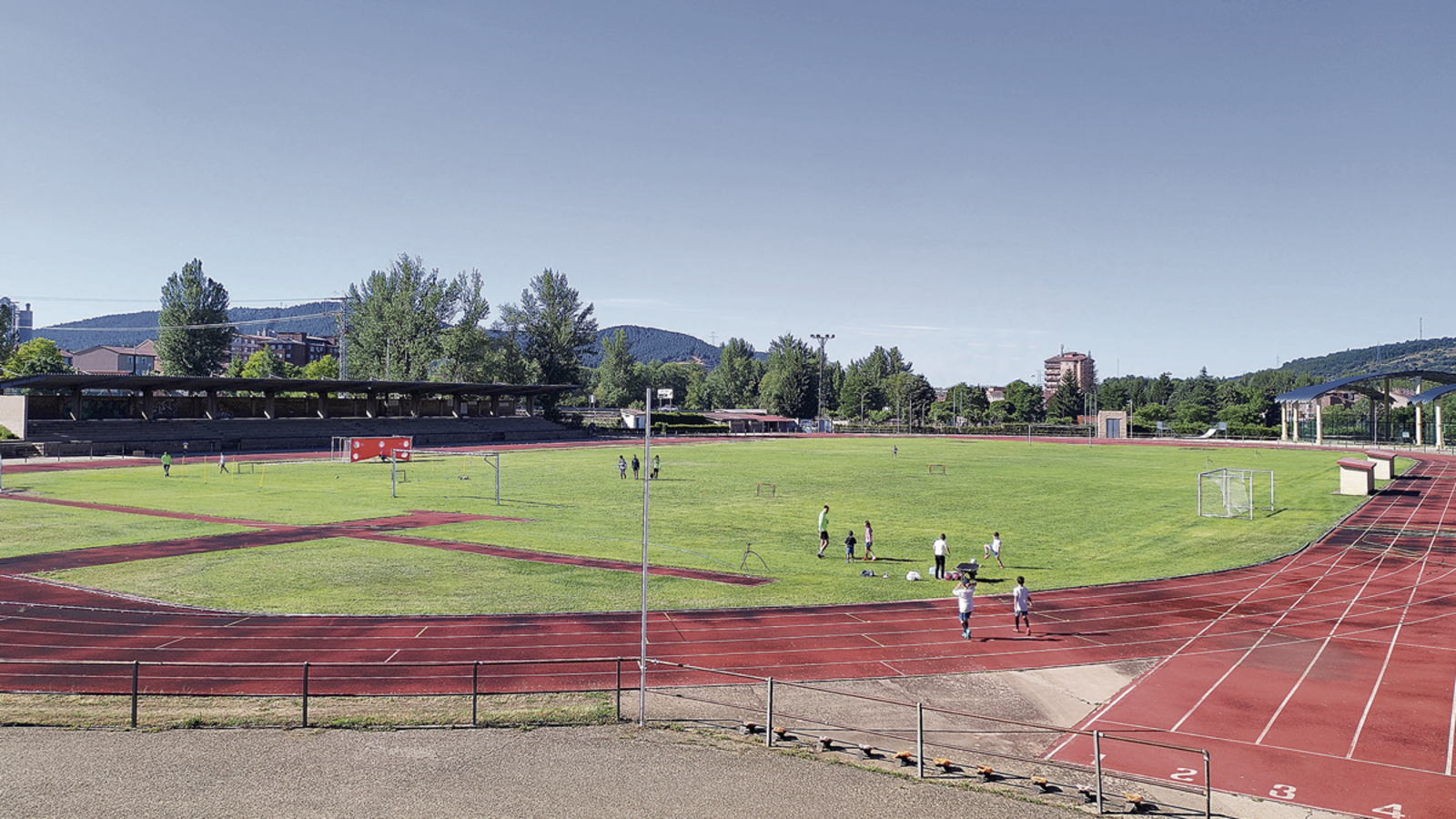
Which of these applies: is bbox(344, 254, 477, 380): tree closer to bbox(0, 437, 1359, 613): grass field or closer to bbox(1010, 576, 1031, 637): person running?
bbox(0, 437, 1359, 613): grass field

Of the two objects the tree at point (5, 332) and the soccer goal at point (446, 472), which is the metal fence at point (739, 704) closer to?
the soccer goal at point (446, 472)

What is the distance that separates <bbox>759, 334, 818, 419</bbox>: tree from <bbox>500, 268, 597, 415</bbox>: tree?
4846cm

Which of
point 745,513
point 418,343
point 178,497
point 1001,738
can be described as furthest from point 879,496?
point 418,343

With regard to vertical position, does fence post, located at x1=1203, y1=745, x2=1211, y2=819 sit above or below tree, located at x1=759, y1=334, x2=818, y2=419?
below

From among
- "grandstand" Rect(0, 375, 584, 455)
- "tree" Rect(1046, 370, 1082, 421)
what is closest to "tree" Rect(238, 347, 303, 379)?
"grandstand" Rect(0, 375, 584, 455)

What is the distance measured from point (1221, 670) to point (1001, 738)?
6431 millimetres

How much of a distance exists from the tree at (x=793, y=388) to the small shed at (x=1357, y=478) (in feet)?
394

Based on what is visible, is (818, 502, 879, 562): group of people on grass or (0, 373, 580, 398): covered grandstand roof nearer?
(818, 502, 879, 562): group of people on grass

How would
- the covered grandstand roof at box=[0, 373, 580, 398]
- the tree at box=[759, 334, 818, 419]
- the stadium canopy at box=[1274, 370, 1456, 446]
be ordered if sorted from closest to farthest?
the covered grandstand roof at box=[0, 373, 580, 398] → the stadium canopy at box=[1274, 370, 1456, 446] → the tree at box=[759, 334, 818, 419]

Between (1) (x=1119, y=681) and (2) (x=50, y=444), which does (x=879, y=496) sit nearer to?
(1) (x=1119, y=681)

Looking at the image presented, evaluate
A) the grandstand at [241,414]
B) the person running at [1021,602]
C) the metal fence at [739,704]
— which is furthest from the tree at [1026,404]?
the metal fence at [739,704]

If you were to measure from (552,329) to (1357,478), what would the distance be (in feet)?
338

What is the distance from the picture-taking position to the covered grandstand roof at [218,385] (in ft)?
222

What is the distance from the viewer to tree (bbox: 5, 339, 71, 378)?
116312mm
